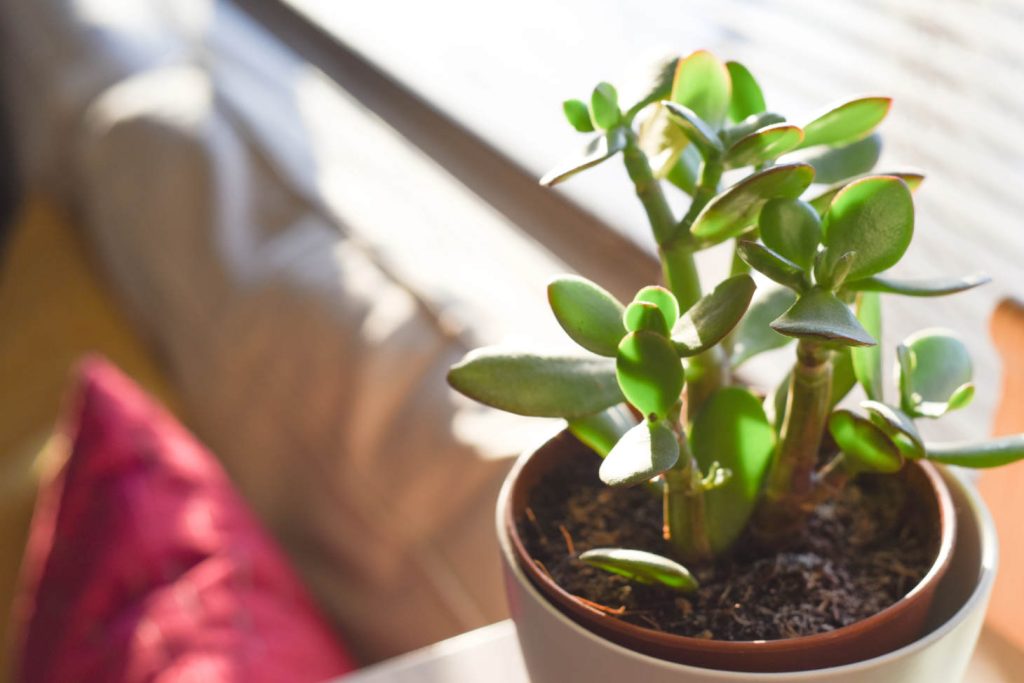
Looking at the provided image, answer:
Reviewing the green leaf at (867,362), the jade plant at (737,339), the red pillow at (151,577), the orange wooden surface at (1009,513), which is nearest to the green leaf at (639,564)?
the jade plant at (737,339)

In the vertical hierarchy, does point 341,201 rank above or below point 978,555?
below

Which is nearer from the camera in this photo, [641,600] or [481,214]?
[641,600]

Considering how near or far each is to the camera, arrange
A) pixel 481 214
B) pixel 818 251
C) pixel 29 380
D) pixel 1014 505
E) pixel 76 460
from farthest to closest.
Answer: pixel 29 380 < pixel 481 214 < pixel 76 460 < pixel 1014 505 < pixel 818 251

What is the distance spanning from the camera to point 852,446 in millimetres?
404

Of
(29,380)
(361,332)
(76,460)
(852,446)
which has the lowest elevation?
(29,380)

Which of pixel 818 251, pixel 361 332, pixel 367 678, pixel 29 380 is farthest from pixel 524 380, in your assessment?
pixel 29 380

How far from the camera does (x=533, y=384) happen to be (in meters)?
0.39

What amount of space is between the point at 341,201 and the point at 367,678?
1.97ft

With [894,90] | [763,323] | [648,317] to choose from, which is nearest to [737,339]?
[763,323]

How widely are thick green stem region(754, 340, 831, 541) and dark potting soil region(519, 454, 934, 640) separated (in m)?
0.01

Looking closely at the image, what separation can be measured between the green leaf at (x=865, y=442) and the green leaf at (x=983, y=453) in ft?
0.04

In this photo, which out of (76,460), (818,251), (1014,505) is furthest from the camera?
(76,460)

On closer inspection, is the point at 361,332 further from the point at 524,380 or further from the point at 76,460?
the point at 524,380

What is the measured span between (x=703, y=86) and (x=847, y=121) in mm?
56
